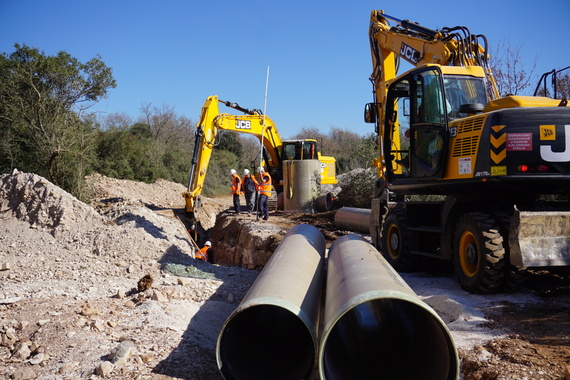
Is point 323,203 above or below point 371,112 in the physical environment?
below

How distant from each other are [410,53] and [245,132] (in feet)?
26.3

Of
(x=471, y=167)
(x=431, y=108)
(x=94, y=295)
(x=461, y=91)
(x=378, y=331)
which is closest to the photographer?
(x=378, y=331)

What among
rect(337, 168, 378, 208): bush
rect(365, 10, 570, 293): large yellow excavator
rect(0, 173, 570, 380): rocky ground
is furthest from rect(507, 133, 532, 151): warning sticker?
rect(337, 168, 378, 208): bush

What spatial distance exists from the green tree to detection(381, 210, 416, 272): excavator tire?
30.7 feet

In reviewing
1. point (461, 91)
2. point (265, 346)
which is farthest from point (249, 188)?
point (265, 346)

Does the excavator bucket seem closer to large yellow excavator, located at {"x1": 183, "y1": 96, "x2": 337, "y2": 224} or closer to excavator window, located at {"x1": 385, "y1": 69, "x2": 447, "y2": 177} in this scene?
excavator window, located at {"x1": 385, "y1": 69, "x2": 447, "y2": 177}

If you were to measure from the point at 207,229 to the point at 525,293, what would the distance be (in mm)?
15074

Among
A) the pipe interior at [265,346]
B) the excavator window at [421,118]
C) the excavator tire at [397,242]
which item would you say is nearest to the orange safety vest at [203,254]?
the excavator tire at [397,242]

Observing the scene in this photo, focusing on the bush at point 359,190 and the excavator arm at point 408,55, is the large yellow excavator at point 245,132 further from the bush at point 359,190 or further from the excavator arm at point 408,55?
the excavator arm at point 408,55

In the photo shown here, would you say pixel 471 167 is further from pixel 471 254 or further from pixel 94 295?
pixel 94 295

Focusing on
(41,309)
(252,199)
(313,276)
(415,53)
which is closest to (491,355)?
(313,276)

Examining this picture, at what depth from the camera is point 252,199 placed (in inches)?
688

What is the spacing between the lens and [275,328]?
4844 millimetres

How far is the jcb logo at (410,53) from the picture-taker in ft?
30.9
